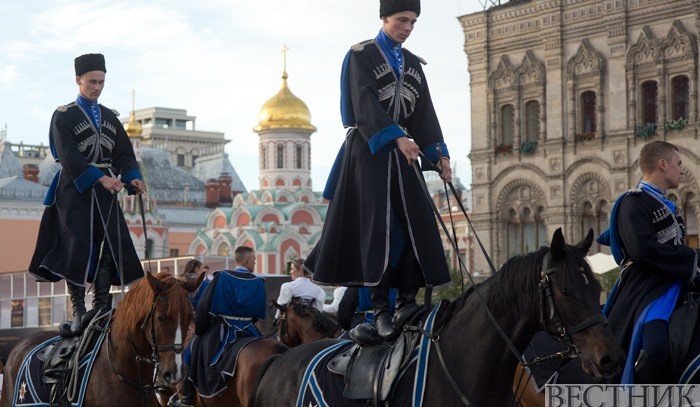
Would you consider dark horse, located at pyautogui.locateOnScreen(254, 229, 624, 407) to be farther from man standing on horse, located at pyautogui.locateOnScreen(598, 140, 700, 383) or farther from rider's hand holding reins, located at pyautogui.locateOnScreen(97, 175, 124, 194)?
rider's hand holding reins, located at pyautogui.locateOnScreen(97, 175, 124, 194)

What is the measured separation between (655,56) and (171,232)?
156 feet

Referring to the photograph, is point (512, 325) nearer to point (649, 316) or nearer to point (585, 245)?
point (585, 245)

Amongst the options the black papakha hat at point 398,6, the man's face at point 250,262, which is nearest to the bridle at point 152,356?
the black papakha hat at point 398,6

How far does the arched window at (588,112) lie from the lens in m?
43.1

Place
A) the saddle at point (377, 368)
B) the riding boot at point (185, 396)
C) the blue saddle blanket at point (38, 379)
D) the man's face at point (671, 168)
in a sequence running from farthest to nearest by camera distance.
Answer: the riding boot at point (185, 396)
the blue saddle blanket at point (38, 379)
the man's face at point (671, 168)
the saddle at point (377, 368)

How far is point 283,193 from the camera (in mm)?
66188

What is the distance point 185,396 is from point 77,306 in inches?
82.4

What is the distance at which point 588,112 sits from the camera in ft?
143

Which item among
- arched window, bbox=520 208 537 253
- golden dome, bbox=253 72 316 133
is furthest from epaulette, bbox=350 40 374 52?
golden dome, bbox=253 72 316 133

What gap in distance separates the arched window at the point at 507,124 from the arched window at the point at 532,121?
60cm

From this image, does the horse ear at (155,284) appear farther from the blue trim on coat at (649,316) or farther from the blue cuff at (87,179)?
the blue trim on coat at (649,316)

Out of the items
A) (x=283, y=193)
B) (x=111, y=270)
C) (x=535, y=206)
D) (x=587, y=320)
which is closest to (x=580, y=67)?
(x=535, y=206)

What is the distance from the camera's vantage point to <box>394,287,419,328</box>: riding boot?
5.94 m

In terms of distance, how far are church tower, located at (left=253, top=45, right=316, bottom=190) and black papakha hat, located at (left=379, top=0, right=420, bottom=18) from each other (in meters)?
59.3
